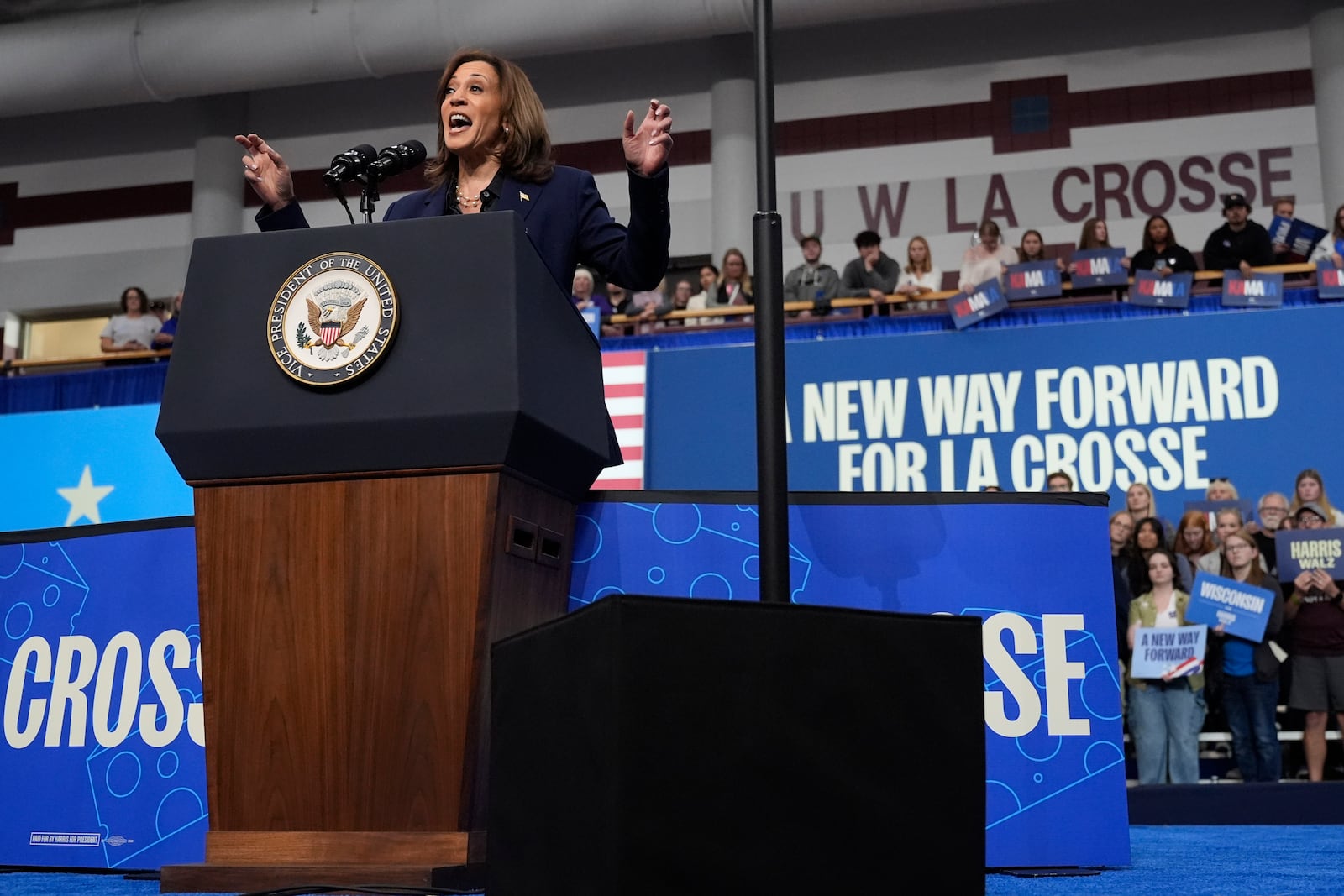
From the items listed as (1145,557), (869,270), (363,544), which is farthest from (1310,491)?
(363,544)

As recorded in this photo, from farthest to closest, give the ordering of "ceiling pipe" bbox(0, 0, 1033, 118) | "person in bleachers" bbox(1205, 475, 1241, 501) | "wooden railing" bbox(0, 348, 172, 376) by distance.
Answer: "ceiling pipe" bbox(0, 0, 1033, 118) < "wooden railing" bbox(0, 348, 172, 376) < "person in bleachers" bbox(1205, 475, 1241, 501)

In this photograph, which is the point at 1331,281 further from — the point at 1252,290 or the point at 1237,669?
the point at 1237,669

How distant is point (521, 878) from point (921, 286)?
8071 mm

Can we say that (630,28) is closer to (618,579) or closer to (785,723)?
(618,579)

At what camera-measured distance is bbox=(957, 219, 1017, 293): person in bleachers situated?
8938 millimetres

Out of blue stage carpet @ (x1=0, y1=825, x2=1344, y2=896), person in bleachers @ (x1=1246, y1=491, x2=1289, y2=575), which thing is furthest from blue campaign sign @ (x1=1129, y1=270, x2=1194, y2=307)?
blue stage carpet @ (x1=0, y1=825, x2=1344, y2=896)

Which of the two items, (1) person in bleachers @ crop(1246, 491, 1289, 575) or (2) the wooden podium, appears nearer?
(2) the wooden podium

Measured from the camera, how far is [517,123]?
2.05 metres

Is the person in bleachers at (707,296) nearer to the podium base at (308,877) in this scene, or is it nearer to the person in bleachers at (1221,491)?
the person in bleachers at (1221,491)

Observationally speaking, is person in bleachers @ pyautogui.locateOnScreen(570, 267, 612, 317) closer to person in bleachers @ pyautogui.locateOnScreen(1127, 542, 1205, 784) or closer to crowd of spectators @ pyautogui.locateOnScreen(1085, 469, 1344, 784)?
crowd of spectators @ pyautogui.locateOnScreen(1085, 469, 1344, 784)

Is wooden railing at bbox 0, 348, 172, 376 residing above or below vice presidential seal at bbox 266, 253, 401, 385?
above

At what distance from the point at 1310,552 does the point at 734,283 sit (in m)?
4.42

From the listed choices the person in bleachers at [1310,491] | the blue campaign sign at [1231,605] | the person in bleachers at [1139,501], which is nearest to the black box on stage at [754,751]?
the blue campaign sign at [1231,605]

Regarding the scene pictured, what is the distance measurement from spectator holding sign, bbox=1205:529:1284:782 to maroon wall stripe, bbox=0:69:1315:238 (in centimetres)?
666
